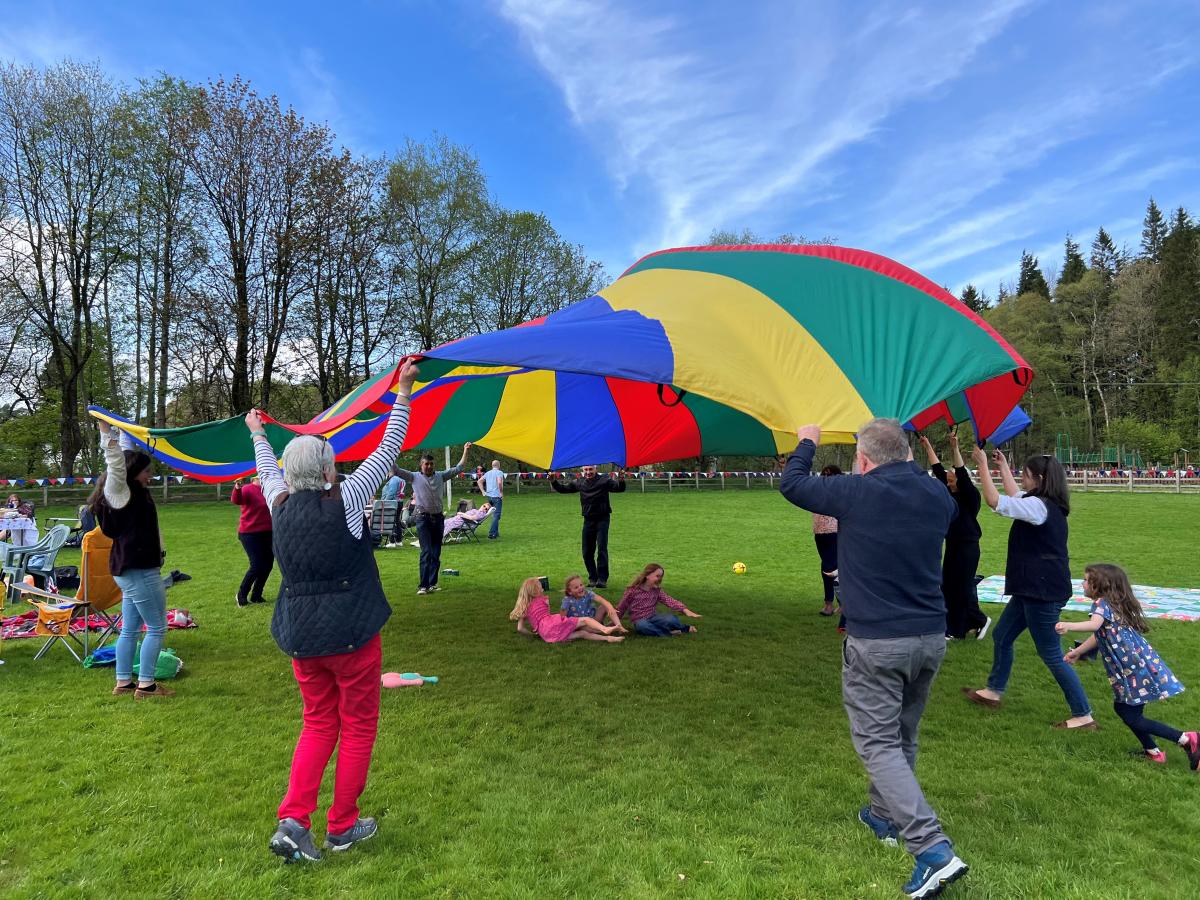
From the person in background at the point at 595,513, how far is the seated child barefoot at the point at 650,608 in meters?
1.89

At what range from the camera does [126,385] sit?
87.3 ft

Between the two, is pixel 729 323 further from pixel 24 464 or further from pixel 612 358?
pixel 24 464

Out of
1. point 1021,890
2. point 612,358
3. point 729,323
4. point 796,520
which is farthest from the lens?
point 796,520

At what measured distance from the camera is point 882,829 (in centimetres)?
293

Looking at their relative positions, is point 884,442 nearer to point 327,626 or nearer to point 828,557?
point 327,626

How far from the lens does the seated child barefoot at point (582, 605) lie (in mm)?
6543

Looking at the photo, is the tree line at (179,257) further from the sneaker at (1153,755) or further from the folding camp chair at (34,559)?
the sneaker at (1153,755)

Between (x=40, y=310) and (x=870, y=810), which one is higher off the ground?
(x=40, y=310)

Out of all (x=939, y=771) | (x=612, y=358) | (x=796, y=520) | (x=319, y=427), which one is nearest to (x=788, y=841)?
(x=939, y=771)

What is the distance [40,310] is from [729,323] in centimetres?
2583

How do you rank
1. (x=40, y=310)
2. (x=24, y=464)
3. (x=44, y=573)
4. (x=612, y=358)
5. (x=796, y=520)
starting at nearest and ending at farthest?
(x=612, y=358) → (x=44, y=573) → (x=796, y=520) → (x=40, y=310) → (x=24, y=464)

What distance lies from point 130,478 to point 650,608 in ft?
14.3

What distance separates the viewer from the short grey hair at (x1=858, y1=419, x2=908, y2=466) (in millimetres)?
2768

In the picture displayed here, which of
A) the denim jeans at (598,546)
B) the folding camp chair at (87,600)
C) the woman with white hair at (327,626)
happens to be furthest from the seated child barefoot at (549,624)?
the woman with white hair at (327,626)
